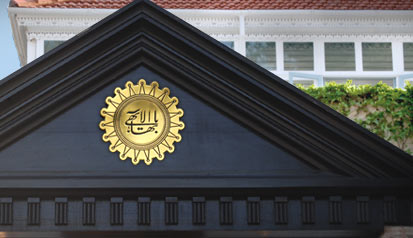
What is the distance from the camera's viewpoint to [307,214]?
12.6m

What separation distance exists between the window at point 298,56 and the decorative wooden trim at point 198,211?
8.64 metres

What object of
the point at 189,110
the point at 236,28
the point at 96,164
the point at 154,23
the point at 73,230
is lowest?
the point at 73,230

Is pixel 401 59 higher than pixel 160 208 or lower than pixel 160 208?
higher

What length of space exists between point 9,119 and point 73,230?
1.90 metres

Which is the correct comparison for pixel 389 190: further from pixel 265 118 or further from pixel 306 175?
pixel 265 118

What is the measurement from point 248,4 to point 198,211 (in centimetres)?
961

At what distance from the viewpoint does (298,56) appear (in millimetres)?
20781

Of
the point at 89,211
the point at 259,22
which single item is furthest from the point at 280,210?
the point at 259,22

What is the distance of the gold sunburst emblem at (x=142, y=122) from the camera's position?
12.8 meters

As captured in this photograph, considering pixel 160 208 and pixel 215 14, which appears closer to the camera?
pixel 160 208

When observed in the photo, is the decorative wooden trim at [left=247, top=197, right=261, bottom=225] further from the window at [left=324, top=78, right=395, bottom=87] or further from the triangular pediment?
the window at [left=324, top=78, right=395, bottom=87]

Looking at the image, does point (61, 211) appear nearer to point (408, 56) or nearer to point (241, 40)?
point (241, 40)

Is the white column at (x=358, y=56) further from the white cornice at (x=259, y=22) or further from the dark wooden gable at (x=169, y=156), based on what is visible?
the dark wooden gable at (x=169, y=156)

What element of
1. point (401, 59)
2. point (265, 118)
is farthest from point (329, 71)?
point (265, 118)
